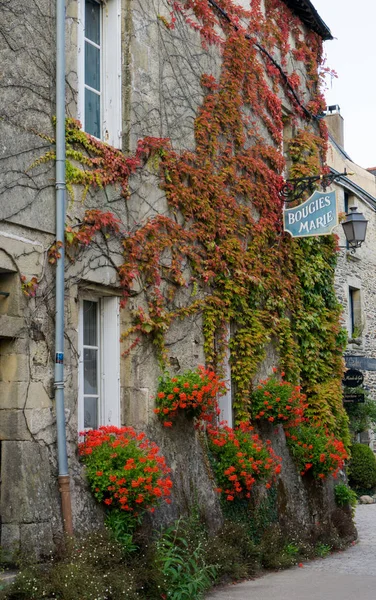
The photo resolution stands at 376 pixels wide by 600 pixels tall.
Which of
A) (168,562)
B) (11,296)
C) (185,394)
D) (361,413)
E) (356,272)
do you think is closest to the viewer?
(11,296)

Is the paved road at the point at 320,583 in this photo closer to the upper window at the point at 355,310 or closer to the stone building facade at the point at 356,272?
the stone building facade at the point at 356,272

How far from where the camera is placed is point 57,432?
282 inches

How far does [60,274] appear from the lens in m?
7.39

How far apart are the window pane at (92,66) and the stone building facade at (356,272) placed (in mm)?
13518

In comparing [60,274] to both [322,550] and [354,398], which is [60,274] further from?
[354,398]

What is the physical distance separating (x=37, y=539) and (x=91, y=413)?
158 centimetres

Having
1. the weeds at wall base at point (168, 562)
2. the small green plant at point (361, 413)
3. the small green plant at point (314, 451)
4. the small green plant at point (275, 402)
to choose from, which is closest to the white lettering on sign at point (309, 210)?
the small green plant at point (275, 402)

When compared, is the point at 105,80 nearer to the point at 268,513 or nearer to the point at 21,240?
the point at 21,240

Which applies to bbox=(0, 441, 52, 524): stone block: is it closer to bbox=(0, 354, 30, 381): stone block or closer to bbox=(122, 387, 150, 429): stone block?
bbox=(0, 354, 30, 381): stone block

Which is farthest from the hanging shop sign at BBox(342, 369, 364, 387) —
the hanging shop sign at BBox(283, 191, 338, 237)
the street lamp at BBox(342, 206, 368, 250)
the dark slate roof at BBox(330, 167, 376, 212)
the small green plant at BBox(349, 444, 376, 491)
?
the hanging shop sign at BBox(283, 191, 338, 237)

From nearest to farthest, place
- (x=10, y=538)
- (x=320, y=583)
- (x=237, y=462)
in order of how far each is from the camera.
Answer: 1. (x=10, y=538)
2. (x=320, y=583)
3. (x=237, y=462)

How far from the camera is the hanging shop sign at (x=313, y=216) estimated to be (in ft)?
35.6

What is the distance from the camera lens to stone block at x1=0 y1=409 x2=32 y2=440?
6852mm

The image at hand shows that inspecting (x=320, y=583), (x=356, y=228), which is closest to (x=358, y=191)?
(x=356, y=228)
